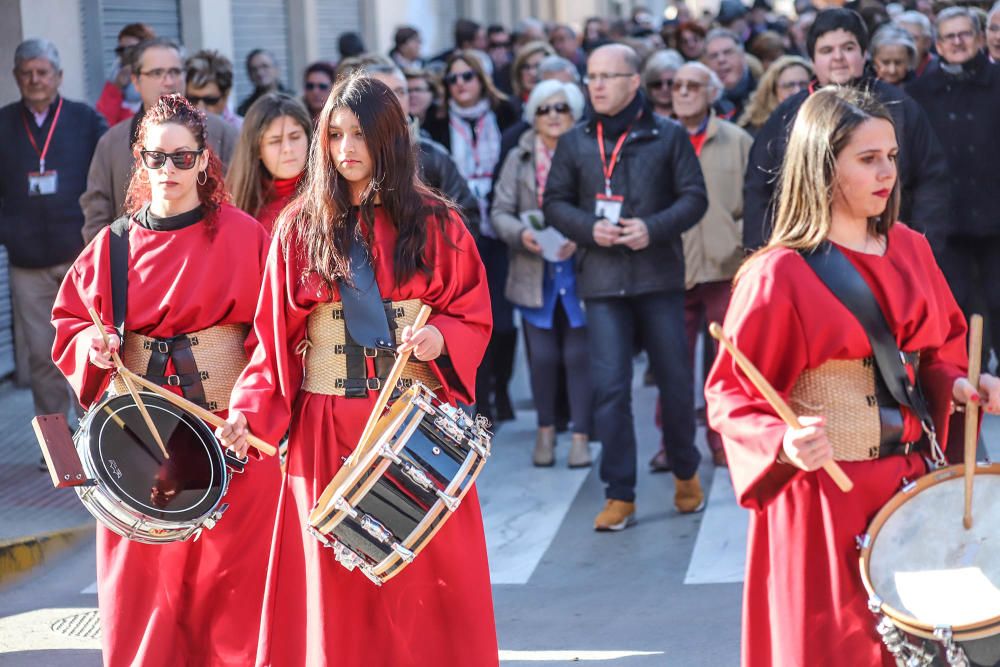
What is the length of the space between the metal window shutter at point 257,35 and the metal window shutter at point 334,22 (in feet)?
2.09

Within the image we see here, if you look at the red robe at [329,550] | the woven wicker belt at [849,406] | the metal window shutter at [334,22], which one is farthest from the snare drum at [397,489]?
the metal window shutter at [334,22]

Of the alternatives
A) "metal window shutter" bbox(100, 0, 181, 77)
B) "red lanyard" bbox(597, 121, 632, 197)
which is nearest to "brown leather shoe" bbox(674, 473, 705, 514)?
"red lanyard" bbox(597, 121, 632, 197)

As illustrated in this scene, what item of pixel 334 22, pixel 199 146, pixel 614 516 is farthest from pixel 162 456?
pixel 334 22

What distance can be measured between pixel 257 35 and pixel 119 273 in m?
10.1

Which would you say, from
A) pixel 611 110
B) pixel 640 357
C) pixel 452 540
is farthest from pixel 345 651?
pixel 640 357

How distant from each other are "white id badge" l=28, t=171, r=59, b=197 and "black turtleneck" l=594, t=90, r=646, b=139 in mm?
3159

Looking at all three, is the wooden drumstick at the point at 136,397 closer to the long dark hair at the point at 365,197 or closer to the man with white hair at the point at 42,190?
the long dark hair at the point at 365,197

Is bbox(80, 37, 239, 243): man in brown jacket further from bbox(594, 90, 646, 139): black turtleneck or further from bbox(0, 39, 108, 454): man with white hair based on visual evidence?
bbox(594, 90, 646, 139): black turtleneck

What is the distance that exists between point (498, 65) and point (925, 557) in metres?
12.5

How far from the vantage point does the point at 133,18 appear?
41.6 feet

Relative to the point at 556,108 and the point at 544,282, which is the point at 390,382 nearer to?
the point at 544,282

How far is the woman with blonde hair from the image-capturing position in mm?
9531

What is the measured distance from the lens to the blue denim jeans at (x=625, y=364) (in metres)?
7.88

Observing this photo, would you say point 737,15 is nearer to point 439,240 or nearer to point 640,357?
point 640,357
